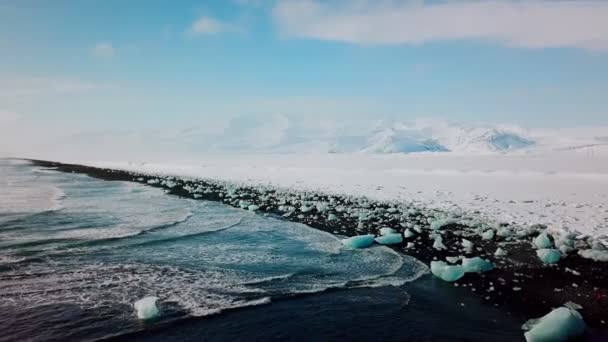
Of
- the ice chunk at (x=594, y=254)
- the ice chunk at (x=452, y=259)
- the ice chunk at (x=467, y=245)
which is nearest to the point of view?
the ice chunk at (x=594, y=254)

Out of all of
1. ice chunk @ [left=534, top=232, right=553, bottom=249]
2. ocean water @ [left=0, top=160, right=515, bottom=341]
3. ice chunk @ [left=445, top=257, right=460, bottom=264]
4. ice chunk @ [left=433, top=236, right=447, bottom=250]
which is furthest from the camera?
ice chunk @ [left=433, top=236, right=447, bottom=250]

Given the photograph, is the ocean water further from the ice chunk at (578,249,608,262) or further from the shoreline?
the ice chunk at (578,249,608,262)

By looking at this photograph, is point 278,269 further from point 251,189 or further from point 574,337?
point 251,189

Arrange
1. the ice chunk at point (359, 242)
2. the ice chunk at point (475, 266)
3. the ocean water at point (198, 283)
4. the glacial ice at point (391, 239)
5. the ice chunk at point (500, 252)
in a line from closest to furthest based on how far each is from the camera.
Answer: the ocean water at point (198, 283) < the ice chunk at point (475, 266) < the ice chunk at point (500, 252) < the ice chunk at point (359, 242) < the glacial ice at point (391, 239)

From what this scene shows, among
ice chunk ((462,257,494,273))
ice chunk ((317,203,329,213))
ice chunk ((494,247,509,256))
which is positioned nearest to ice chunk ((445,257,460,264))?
ice chunk ((462,257,494,273))

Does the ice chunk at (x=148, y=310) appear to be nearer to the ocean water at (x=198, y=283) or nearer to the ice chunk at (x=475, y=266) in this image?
the ocean water at (x=198, y=283)

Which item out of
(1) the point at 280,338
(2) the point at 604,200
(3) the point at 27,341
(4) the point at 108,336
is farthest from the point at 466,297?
(2) the point at 604,200

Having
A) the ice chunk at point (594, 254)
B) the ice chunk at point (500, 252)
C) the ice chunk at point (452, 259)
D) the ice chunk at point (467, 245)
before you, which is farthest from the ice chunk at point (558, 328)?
the ice chunk at point (467, 245)
